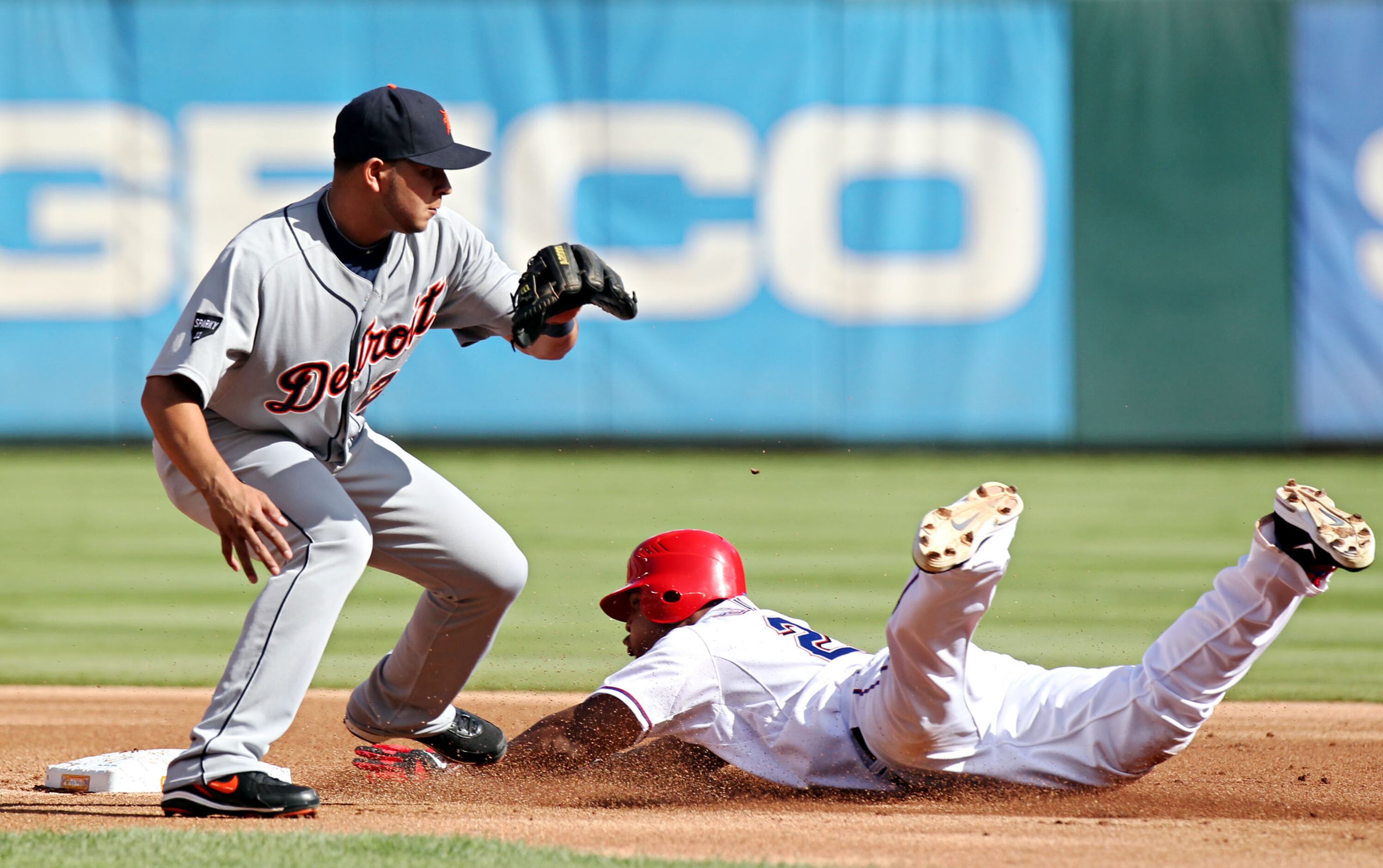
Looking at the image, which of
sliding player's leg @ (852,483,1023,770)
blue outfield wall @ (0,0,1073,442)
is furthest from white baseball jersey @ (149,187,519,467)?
blue outfield wall @ (0,0,1073,442)

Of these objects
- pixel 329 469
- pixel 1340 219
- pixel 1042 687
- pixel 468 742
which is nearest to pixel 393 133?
pixel 329 469

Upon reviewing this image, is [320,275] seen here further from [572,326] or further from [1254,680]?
[1254,680]

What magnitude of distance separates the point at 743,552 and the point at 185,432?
5.13 m

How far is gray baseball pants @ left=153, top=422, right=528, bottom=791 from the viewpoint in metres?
3.48

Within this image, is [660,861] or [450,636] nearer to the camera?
[660,861]

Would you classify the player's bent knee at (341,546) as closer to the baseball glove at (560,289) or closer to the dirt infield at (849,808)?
the dirt infield at (849,808)

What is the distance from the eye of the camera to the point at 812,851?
3.19 meters

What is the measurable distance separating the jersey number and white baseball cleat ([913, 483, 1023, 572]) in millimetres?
689

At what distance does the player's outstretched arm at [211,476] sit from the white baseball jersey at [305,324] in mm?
44

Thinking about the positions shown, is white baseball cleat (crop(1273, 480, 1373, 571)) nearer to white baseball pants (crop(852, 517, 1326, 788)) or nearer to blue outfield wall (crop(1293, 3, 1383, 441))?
white baseball pants (crop(852, 517, 1326, 788))

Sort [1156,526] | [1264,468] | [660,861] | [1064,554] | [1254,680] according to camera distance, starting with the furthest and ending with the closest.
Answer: [1264,468], [1156,526], [1064,554], [1254,680], [660,861]

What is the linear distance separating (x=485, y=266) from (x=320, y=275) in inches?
25.1

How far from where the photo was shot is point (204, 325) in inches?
135

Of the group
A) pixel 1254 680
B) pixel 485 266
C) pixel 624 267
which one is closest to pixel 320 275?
pixel 485 266
